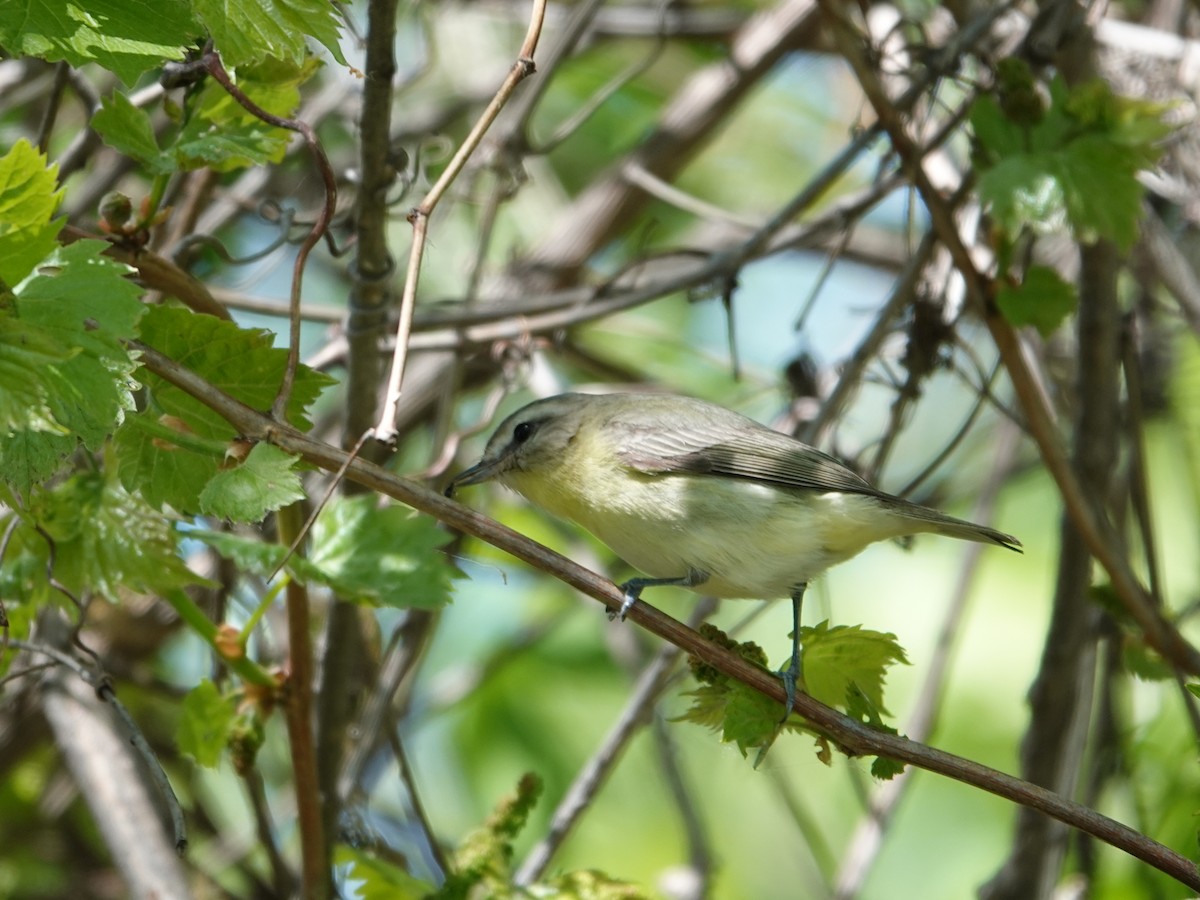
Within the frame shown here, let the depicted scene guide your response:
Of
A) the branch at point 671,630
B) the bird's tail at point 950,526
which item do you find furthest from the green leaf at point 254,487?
the bird's tail at point 950,526

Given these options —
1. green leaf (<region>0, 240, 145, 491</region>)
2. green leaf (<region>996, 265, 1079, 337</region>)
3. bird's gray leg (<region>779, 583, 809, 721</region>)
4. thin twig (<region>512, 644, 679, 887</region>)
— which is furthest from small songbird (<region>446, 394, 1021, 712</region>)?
green leaf (<region>0, 240, 145, 491</region>)

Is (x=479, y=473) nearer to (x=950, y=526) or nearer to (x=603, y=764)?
(x=603, y=764)

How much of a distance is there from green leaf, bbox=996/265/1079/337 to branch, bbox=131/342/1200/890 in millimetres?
1240

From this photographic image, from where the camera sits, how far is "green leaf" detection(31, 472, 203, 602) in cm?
206

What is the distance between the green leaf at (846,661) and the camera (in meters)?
2.08

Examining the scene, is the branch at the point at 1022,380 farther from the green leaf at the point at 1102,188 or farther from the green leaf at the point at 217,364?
the green leaf at the point at 217,364

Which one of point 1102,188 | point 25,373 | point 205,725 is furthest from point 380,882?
point 1102,188

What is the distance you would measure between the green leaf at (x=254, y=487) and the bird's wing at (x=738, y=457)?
3.99 ft

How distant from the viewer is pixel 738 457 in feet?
9.05

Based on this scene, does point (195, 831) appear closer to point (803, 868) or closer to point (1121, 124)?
point (803, 868)

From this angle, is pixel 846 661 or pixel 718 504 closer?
pixel 846 661

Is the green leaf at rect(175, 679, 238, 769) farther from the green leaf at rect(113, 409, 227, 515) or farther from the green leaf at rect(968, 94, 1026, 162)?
the green leaf at rect(968, 94, 1026, 162)

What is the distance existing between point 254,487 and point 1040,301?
1886mm

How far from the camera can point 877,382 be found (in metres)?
3.15
